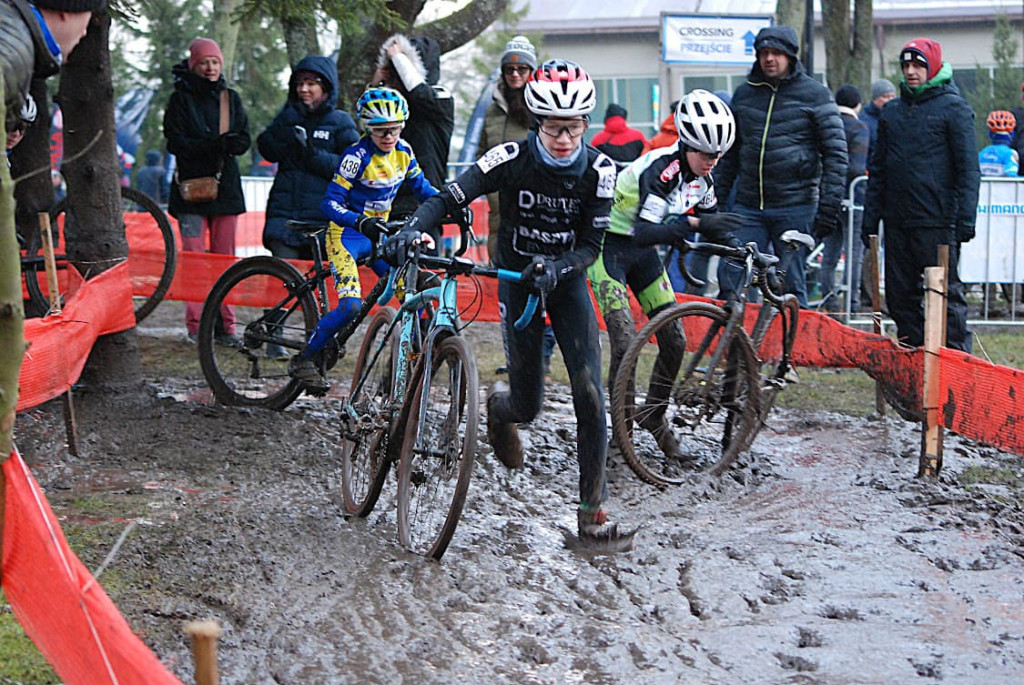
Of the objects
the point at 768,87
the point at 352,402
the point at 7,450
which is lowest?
the point at 352,402

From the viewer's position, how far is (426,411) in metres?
5.90

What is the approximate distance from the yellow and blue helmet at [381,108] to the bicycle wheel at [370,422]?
1.77 meters

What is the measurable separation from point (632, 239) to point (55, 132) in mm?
10147

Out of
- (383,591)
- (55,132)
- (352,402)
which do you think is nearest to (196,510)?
(352,402)

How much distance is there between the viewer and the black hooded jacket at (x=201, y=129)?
1074 cm

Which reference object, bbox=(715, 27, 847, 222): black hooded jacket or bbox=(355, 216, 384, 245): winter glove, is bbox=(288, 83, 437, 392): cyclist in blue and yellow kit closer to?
bbox=(355, 216, 384, 245): winter glove

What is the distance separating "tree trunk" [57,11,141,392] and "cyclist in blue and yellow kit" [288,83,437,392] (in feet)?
3.83

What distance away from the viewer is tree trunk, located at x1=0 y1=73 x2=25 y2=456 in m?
3.01

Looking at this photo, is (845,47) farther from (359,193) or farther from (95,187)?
(95,187)

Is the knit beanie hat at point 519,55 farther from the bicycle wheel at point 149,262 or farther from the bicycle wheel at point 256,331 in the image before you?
the bicycle wheel at point 149,262

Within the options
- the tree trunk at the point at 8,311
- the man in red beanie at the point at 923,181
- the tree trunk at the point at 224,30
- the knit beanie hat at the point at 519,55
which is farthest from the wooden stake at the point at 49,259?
the tree trunk at the point at 224,30

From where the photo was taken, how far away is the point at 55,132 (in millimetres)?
15773

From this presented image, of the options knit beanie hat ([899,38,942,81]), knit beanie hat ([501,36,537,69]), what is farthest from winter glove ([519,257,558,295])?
knit beanie hat ([899,38,942,81])

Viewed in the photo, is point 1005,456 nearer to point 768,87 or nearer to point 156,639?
point 768,87
